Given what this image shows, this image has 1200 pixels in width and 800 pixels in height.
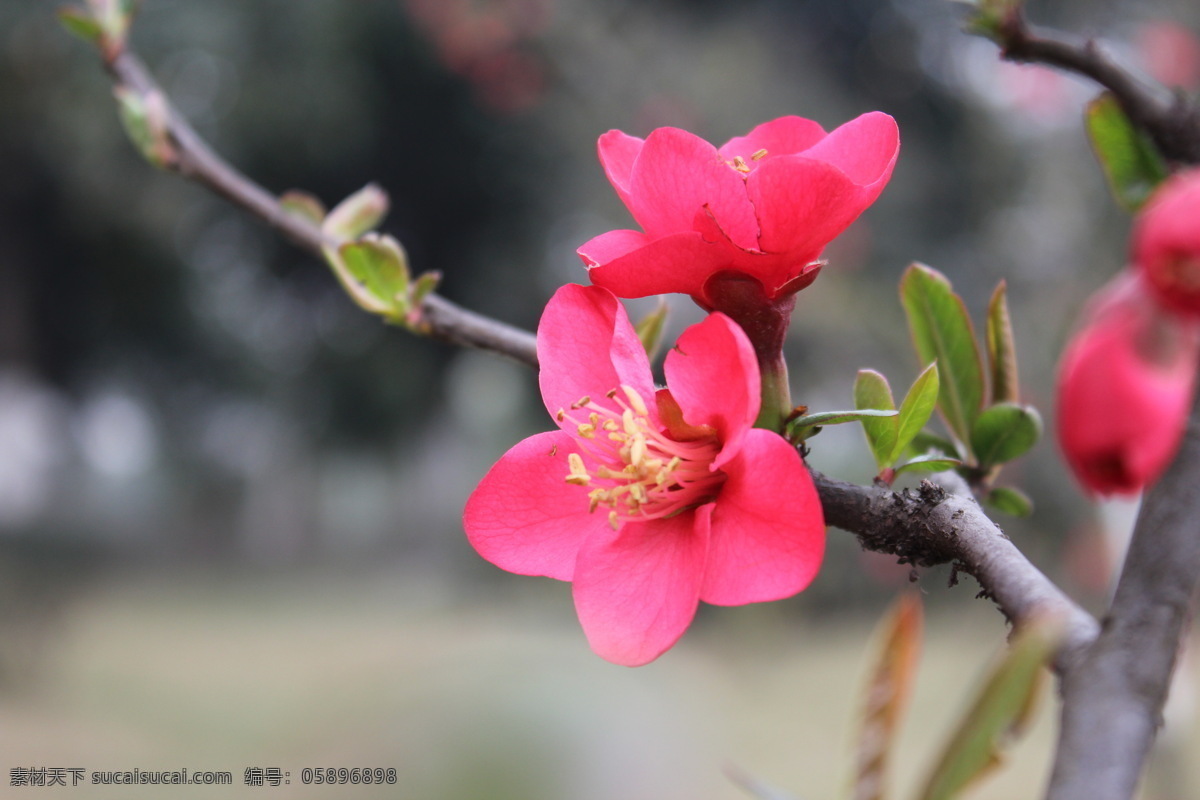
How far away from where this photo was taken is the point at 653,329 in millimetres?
367

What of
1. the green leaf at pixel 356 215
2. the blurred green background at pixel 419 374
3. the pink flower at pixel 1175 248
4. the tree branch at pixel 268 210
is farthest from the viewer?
the blurred green background at pixel 419 374

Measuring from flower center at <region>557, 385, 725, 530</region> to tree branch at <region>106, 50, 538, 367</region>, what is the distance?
0.28 ft

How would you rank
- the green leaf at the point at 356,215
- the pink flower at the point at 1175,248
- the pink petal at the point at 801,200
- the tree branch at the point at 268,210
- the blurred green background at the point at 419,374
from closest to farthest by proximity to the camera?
the pink flower at the point at 1175,248 < the pink petal at the point at 801,200 < the tree branch at the point at 268,210 < the green leaf at the point at 356,215 < the blurred green background at the point at 419,374

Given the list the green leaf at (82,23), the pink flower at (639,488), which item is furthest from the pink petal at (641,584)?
the green leaf at (82,23)

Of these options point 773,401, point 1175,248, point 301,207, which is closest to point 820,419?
point 773,401

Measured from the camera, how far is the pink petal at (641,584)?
0.23 meters

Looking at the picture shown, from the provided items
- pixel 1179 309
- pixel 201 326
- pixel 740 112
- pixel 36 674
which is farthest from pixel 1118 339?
pixel 201 326

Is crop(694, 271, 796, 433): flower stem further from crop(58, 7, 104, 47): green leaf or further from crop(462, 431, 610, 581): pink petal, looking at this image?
crop(58, 7, 104, 47): green leaf

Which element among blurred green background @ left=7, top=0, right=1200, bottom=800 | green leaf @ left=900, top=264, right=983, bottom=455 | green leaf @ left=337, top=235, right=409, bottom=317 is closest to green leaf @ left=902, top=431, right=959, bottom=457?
green leaf @ left=900, top=264, right=983, bottom=455

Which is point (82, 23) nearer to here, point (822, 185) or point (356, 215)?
point (356, 215)

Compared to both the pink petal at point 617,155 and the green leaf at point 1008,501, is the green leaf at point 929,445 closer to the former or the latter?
the green leaf at point 1008,501

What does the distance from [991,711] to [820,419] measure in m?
0.10

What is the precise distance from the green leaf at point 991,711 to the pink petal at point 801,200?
118mm

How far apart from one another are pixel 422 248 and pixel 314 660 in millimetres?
2414
